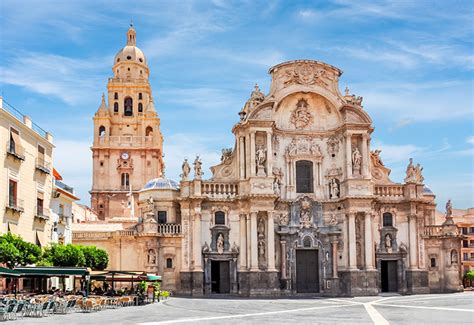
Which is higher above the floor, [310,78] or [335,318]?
[310,78]

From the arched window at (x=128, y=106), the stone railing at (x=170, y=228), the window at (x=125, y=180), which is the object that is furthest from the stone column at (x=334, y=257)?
the arched window at (x=128, y=106)

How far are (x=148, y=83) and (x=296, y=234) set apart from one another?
4617 cm

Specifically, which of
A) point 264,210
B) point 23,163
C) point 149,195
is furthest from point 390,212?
point 23,163

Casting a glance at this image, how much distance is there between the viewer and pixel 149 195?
2176 inches

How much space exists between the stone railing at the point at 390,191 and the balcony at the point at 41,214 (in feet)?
89.1

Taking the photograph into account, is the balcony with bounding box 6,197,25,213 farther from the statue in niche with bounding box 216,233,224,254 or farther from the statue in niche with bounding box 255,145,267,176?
the statue in niche with bounding box 255,145,267,176

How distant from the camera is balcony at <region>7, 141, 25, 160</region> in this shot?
126 feet

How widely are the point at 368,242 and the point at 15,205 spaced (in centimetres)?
2779

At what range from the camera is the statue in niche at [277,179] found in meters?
54.0

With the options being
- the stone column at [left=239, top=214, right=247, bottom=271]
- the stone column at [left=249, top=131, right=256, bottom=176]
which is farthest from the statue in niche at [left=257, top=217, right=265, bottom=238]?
the stone column at [left=249, top=131, right=256, bottom=176]

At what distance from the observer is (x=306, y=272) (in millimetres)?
54031

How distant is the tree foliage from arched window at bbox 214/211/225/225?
1911cm

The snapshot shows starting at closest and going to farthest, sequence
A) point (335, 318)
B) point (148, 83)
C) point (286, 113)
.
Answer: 1. point (335, 318)
2. point (286, 113)
3. point (148, 83)

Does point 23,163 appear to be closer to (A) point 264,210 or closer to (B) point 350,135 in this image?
(A) point 264,210
